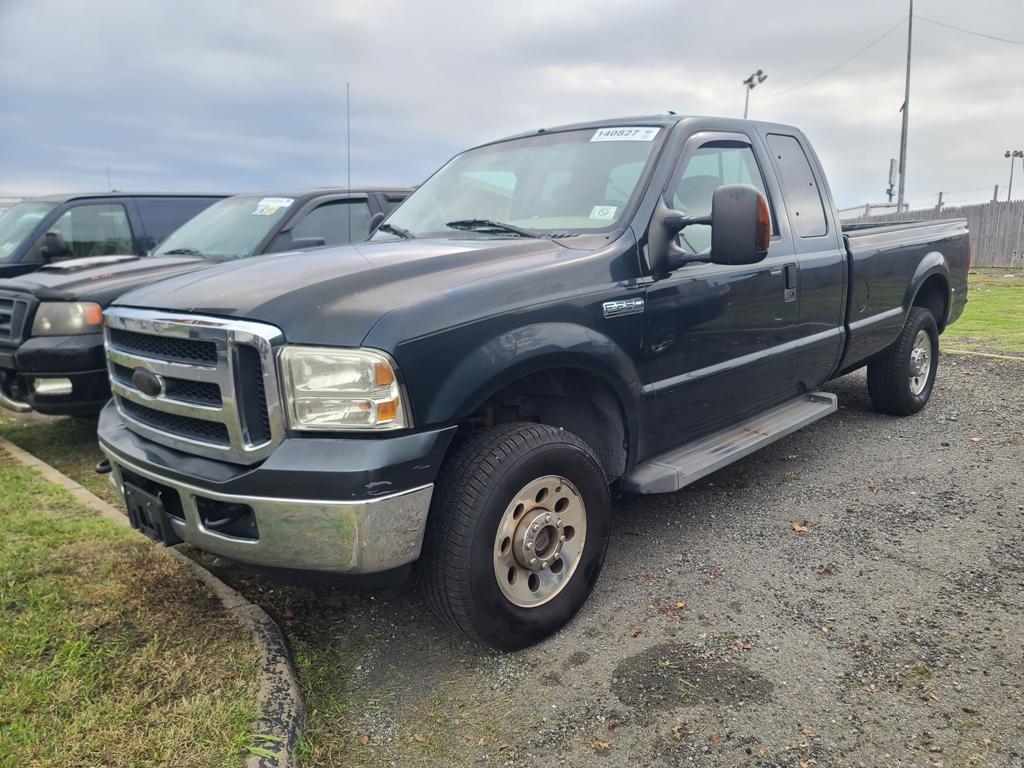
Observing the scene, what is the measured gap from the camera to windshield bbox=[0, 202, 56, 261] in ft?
23.4

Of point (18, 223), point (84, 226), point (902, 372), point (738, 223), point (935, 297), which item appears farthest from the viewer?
point (18, 223)

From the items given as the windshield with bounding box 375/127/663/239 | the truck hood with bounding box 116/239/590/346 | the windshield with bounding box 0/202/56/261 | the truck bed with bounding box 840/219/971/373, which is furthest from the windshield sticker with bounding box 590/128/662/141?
the windshield with bounding box 0/202/56/261

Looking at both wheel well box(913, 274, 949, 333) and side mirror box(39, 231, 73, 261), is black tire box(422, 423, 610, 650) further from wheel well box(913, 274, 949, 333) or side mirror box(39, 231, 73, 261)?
side mirror box(39, 231, 73, 261)

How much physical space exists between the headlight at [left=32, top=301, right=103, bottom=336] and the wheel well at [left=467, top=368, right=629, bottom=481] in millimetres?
3389

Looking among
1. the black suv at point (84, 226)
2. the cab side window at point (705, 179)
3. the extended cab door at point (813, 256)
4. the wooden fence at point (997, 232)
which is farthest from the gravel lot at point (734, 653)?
the wooden fence at point (997, 232)

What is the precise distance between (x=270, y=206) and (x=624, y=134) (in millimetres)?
3525

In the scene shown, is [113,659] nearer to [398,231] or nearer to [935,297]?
[398,231]

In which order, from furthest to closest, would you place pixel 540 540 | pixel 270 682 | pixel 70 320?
pixel 70 320, pixel 540 540, pixel 270 682

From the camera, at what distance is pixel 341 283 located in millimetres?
2633

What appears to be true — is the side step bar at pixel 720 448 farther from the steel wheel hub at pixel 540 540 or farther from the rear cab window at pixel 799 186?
the rear cab window at pixel 799 186

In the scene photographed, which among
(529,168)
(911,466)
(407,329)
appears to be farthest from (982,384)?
(407,329)

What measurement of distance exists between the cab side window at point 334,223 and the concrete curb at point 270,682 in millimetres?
3145

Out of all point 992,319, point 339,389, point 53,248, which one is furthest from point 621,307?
point 992,319

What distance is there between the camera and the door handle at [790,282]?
407 centimetres
